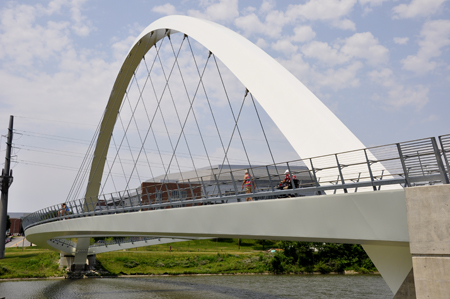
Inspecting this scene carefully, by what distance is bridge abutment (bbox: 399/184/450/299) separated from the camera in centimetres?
670

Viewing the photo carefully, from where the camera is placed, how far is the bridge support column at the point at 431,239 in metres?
6.70

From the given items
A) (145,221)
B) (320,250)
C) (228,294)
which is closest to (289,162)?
(145,221)

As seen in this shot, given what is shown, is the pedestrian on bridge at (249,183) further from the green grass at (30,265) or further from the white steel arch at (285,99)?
the green grass at (30,265)

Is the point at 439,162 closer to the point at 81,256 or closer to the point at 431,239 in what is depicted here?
the point at 431,239

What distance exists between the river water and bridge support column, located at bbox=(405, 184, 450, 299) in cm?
1600

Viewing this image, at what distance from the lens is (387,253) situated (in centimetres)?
872

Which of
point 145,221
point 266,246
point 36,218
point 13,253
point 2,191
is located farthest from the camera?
point 266,246

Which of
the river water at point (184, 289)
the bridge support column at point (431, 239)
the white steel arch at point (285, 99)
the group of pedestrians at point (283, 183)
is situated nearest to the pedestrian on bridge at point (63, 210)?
the white steel arch at point (285, 99)

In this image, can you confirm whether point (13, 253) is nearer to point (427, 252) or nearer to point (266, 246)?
point (266, 246)

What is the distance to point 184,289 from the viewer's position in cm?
2681

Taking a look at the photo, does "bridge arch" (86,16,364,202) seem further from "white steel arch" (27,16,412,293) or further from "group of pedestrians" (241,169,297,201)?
"group of pedestrians" (241,169,297,201)

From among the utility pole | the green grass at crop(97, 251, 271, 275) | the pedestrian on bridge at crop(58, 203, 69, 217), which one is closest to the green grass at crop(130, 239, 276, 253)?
the green grass at crop(97, 251, 271, 275)

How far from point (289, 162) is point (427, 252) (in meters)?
4.00

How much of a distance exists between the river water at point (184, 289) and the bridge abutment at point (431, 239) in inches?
630
